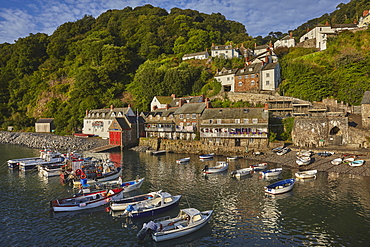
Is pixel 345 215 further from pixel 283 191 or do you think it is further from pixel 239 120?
pixel 239 120

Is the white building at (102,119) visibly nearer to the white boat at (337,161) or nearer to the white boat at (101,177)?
the white boat at (101,177)

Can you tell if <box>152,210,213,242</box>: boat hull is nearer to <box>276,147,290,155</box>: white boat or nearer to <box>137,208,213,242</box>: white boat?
<box>137,208,213,242</box>: white boat

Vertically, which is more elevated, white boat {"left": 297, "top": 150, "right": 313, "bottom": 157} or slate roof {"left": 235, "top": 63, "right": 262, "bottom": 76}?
slate roof {"left": 235, "top": 63, "right": 262, "bottom": 76}

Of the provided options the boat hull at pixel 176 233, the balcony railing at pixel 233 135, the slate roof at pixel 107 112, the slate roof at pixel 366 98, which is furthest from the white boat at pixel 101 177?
the slate roof at pixel 366 98

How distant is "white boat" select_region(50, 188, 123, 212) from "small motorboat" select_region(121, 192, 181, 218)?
14.9 feet

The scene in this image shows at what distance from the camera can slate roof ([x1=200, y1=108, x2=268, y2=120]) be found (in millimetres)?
58500

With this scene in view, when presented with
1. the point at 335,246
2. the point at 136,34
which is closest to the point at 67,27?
the point at 136,34

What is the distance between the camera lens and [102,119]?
83875 millimetres

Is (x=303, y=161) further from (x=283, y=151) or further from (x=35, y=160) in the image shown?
(x=35, y=160)

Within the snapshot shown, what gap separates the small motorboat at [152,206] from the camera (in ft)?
86.1

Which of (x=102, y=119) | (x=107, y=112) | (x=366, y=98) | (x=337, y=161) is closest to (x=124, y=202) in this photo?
(x=337, y=161)

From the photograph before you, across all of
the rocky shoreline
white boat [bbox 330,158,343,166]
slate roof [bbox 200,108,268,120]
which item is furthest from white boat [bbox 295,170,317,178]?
the rocky shoreline

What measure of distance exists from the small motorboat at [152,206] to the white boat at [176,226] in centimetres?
247

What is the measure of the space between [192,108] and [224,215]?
4438 cm
